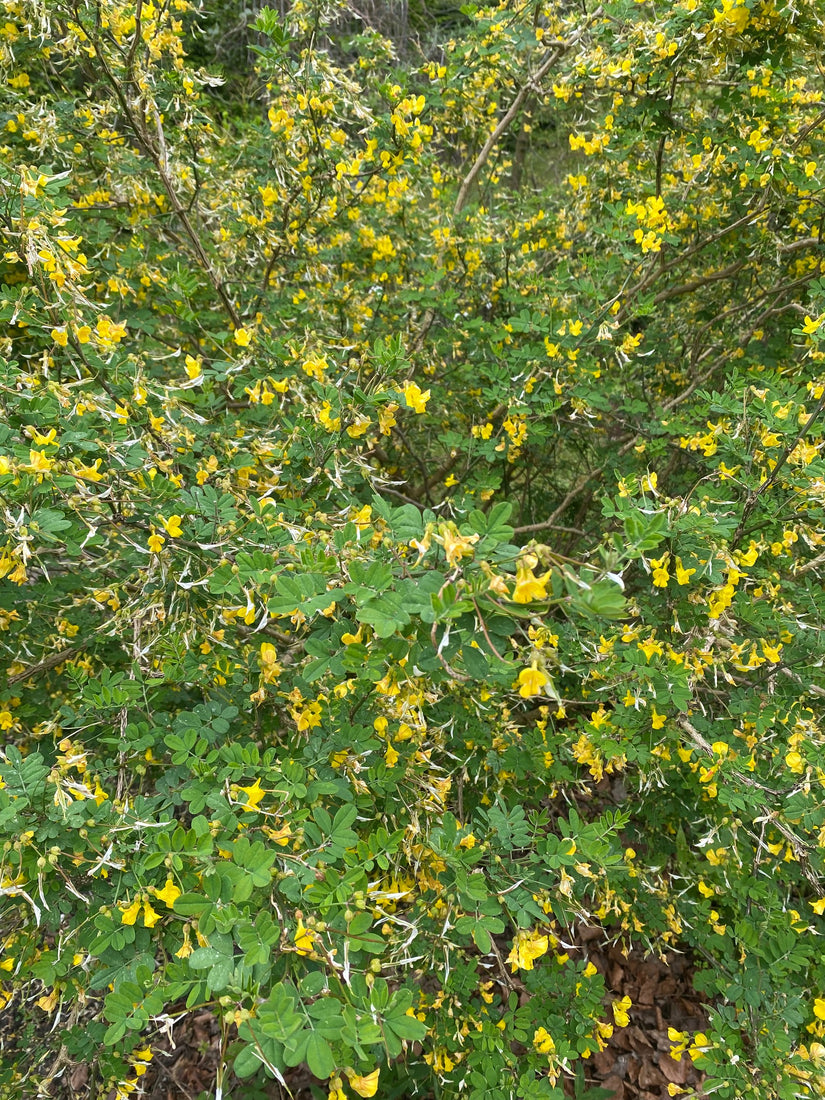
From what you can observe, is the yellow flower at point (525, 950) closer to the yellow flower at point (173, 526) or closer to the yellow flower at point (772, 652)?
the yellow flower at point (772, 652)

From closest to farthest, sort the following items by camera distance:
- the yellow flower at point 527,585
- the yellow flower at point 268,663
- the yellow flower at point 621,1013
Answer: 1. the yellow flower at point 527,585
2. the yellow flower at point 268,663
3. the yellow flower at point 621,1013

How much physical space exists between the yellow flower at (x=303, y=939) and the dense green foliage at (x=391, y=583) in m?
0.03

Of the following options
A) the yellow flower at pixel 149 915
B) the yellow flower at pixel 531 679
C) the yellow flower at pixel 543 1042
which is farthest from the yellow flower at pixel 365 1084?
the yellow flower at pixel 543 1042

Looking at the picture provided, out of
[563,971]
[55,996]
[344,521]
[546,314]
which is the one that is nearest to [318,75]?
[546,314]

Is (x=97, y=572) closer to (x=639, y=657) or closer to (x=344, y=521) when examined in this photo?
(x=344, y=521)

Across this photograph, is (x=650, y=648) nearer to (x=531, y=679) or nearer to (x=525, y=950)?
(x=525, y=950)

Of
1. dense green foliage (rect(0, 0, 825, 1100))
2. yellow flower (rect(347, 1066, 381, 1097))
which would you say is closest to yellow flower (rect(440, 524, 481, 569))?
dense green foliage (rect(0, 0, 825, 1100))

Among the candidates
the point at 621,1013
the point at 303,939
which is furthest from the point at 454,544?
the point at 621,1013

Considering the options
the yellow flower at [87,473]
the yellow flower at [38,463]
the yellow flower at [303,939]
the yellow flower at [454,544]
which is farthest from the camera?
the yellow flower at [87,473]

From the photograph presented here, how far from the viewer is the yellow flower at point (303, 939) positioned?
1.21m

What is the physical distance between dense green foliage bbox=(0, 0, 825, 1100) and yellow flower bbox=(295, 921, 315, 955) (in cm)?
3

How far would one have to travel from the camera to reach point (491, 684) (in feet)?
6.72

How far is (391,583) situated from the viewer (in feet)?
4.11

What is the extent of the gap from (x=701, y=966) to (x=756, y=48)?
3.48 meters
